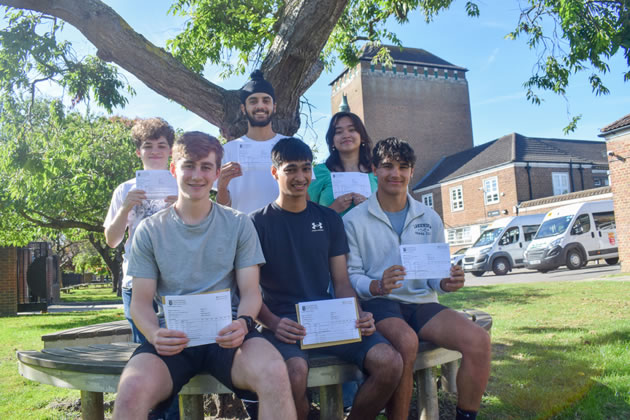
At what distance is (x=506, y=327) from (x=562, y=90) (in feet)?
12.4

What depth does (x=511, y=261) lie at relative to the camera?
72.1 ft

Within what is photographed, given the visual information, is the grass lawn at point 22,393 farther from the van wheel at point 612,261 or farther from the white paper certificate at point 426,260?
the van wheel at point 612,261

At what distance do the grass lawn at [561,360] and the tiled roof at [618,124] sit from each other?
35.7ft

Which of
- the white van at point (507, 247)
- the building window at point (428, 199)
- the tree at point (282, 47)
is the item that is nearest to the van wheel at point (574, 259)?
the white van at point (507, 247)

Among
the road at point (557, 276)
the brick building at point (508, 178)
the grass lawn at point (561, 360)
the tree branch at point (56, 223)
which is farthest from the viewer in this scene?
the brick building at point (508, 178)

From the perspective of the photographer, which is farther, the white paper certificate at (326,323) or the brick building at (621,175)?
the brick building at (621,175)

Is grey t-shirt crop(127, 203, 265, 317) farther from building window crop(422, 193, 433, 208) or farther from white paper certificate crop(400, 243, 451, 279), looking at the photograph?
building window crop(422, 193, 433, 208)

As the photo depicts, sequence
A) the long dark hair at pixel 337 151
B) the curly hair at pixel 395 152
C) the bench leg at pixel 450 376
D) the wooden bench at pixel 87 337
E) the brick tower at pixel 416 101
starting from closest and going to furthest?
1. the curly hair at pixel 395 152
2. the long dark hair at pixel 337 151
3. the bench leg at pixel 450 376
4. the wooden bench at pixel 87 337
5. the brick tower at pixel 416 101

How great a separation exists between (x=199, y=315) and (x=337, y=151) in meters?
2.17

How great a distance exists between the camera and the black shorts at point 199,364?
2.51 m

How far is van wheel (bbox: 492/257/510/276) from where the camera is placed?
2217cm

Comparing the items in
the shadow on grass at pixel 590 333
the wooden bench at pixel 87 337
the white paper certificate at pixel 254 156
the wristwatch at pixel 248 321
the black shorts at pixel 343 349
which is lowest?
the shadow on grass at pixel 590 333

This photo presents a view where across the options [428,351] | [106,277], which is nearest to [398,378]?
[428,351]

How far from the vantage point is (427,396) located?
3207 millimetres
